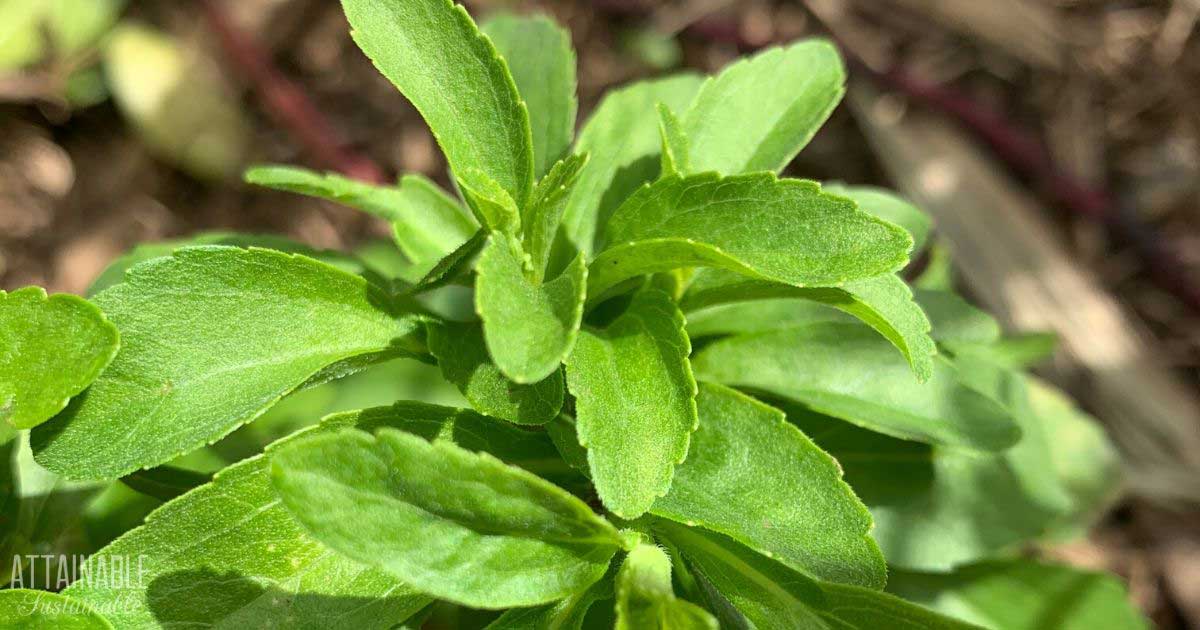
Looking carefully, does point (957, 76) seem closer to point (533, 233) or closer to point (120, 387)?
point (533, 233)

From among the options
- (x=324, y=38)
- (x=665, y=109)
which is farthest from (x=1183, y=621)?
(x=324, y=38)

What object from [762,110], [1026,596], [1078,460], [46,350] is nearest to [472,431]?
[46,350]

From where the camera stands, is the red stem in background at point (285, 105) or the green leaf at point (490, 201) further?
the red stem in background at point (285, 105)

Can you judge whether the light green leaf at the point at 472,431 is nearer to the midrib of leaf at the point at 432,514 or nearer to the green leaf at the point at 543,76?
the midrib of leaf at the point at 432,514

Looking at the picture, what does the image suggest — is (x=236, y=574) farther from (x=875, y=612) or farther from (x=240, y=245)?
(x=875, y=612)

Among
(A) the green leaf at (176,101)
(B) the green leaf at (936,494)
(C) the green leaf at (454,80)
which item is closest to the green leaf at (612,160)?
(C) the green leaf at (454,80)
